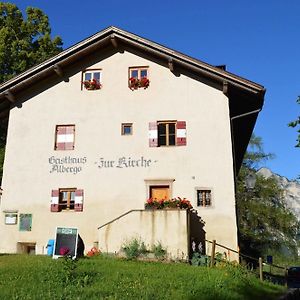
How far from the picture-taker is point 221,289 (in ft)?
37.8

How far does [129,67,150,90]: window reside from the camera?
2017 centimetres

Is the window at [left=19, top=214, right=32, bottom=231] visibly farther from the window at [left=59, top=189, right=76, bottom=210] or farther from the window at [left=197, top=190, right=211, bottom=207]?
the window at [left=197, top=190, right=211, bottom=207]

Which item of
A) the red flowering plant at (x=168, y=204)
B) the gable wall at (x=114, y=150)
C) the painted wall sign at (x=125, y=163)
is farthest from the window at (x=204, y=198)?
the painted wall sign at (x=125, y=163)

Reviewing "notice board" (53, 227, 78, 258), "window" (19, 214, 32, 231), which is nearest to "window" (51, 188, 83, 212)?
"window" (19, 214, 32, 231)

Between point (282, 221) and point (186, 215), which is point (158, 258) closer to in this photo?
point (186, 215)

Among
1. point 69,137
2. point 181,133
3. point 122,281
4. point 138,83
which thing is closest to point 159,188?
point 181,133

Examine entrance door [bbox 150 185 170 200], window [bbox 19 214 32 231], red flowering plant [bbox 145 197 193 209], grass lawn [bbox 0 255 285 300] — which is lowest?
grass lawn [bbox 0 255 285 300]

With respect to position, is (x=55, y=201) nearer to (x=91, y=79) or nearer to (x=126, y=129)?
(x=126, y=129)

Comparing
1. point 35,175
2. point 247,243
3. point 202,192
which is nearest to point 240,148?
point 202,192

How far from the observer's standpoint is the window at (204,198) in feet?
60.5

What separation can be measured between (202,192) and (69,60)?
328 inches

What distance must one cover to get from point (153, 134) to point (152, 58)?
3.56m

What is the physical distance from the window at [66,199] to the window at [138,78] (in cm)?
518

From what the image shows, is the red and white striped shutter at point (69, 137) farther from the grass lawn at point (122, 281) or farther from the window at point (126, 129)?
the grass lawn at point (122, 281)
